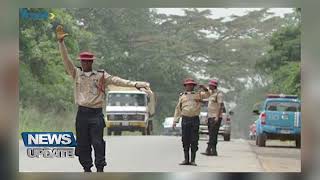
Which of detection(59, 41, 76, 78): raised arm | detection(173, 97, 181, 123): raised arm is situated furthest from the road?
detection(59, 41, 76, 78): raised arm

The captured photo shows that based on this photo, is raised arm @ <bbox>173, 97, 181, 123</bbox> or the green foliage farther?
raised arm @ <bbox>173, 97, 181, 123</bbox>

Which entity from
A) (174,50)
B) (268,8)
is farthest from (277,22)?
(174,50)

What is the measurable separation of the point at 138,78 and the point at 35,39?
97 cm

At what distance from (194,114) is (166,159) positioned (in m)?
0.49

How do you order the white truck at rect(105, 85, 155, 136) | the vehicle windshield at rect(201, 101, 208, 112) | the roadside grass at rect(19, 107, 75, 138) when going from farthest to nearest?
1. the vehicle windshield at rect(201, 101, 208, 112)
2. the white truck at rect(105, 85, 155, 136)
3. the roadside grass at rect(19, 107, 75, 138)

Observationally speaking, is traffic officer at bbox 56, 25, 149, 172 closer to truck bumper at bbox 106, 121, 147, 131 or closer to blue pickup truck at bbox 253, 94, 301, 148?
truck bumper at bbox 106, 121, 147, 131

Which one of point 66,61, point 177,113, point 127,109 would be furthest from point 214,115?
point 66,61

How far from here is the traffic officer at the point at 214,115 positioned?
1218cm

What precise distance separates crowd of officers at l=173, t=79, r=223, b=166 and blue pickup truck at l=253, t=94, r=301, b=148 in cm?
36

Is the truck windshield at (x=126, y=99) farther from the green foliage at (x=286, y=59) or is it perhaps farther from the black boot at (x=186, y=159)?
the green foliage at (x=286, y=59)

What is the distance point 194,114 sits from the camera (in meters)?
12.3

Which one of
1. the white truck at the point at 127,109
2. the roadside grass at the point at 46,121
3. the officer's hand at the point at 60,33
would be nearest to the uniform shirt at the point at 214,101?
the white truck at the point at 127,109

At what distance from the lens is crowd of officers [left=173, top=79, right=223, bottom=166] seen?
479 inches

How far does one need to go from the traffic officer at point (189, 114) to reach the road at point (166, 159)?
5 centimetres
